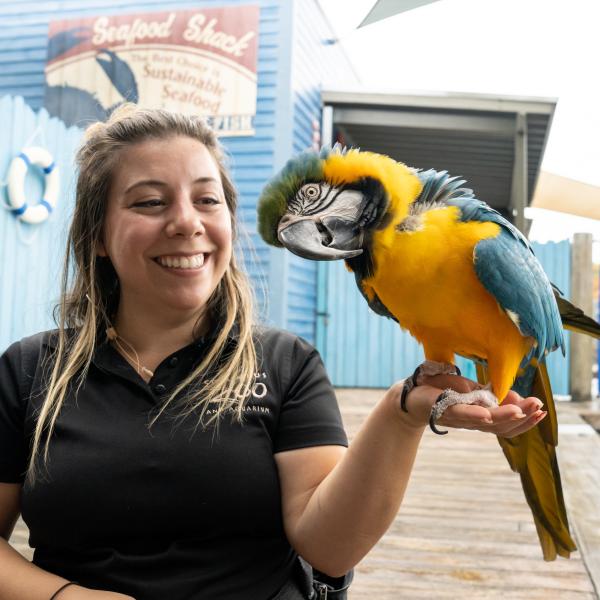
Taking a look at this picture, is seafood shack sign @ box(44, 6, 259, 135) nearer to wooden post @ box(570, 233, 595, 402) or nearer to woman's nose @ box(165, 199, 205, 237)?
wooden post @ box(570, 233, 595, 402)

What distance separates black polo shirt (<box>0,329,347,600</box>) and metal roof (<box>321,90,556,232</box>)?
3756 mm

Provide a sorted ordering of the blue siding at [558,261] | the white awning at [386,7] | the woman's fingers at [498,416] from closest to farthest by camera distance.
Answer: the woman's fingers at [498,416] → the white awning at [386,7] → the blue siding at [558,261]

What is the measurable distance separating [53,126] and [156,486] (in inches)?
133

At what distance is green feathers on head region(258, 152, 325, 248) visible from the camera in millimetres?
794

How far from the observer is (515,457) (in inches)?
45.3

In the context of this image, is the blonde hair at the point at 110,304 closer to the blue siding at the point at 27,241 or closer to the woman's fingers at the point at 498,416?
the woman's fingers at the point at 498,416

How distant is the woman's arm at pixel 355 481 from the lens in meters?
0.93

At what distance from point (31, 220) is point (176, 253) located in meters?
2.82

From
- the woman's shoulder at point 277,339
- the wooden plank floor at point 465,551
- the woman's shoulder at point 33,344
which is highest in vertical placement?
the woman's shoulder at point 277,339

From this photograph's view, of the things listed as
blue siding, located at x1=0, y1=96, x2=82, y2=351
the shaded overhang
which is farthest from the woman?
the shaded overhang

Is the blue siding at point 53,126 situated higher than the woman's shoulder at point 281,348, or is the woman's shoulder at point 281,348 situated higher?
the blue siding at point 53,126

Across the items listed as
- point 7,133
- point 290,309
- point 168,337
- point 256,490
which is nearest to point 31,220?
point 7,133

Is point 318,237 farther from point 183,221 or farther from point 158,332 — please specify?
point 158,332

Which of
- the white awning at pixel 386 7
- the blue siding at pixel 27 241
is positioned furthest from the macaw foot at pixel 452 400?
the blue siding at pixel 27 241
